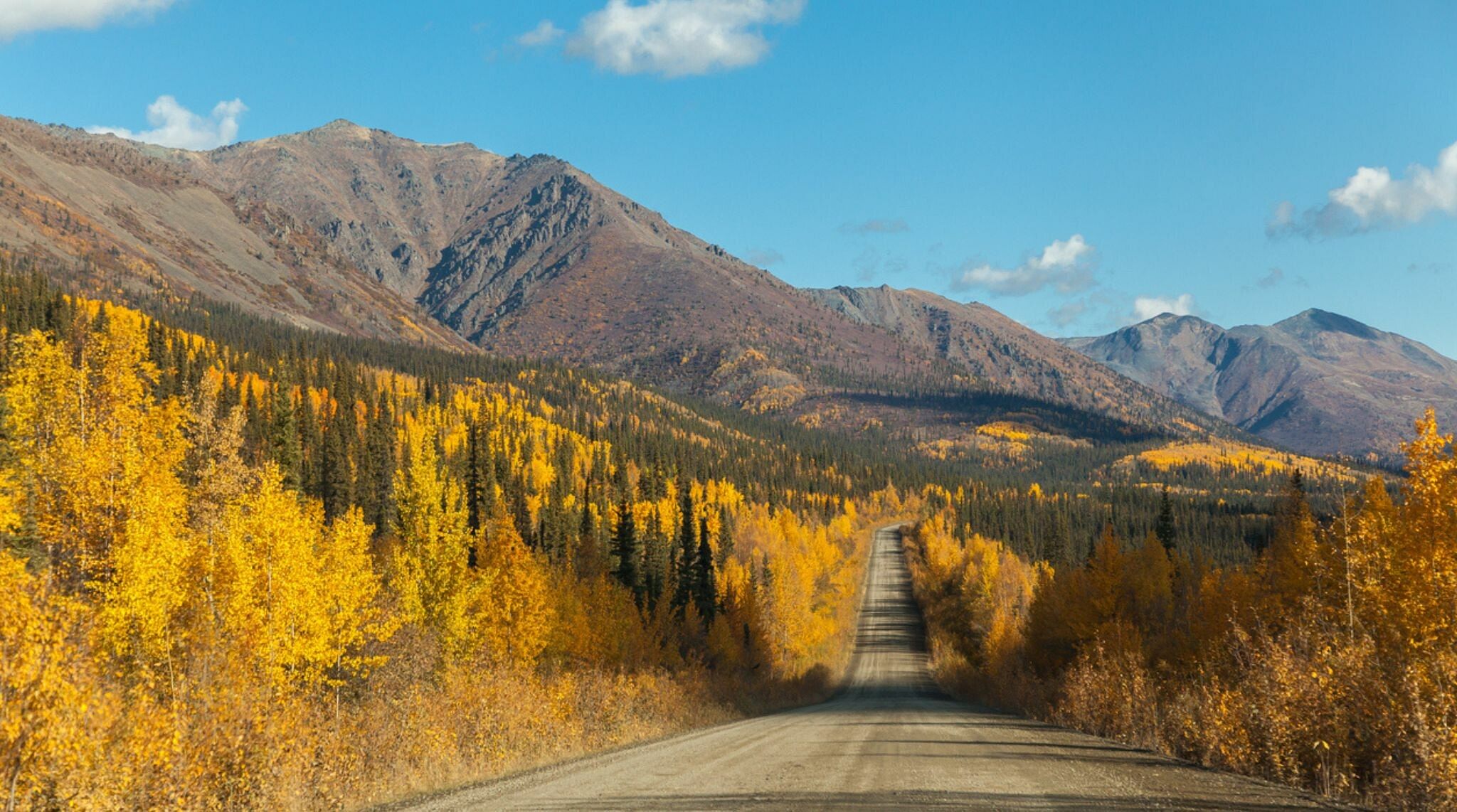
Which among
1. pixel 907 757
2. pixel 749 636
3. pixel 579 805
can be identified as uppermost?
pixel 579 805

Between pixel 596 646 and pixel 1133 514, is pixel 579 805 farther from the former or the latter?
pixel 1133 514

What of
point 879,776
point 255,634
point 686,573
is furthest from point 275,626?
point 686,573

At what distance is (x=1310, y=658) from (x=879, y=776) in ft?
33.0

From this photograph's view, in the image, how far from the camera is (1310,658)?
1852 cm

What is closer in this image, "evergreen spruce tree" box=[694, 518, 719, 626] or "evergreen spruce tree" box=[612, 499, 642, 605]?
"evergreen spruce tree" box=[612, 499, 642, 605]

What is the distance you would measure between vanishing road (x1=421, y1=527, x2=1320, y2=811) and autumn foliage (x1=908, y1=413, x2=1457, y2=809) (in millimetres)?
1284

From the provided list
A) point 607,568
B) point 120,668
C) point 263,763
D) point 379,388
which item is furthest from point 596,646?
point 379,388

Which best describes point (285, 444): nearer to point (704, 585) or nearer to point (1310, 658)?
point (704, 585)

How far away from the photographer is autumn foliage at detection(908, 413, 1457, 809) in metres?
14.0

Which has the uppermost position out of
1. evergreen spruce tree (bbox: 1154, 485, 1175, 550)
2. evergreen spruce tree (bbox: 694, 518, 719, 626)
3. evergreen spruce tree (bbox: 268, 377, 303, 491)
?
evergreen spruce tree (bbox: 268, 377, 303, 491)

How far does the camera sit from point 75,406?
33.8 meters

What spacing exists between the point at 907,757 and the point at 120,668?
1953 cm

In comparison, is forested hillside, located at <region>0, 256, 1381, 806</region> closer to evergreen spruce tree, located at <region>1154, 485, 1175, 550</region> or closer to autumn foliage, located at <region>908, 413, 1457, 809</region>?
autumn foliage, located at <region>908, 413, 1457, 809</region>

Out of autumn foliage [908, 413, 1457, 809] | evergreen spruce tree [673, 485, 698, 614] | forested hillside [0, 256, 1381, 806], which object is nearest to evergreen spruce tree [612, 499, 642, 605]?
forested hillside [0, 256, 1381, 806]
